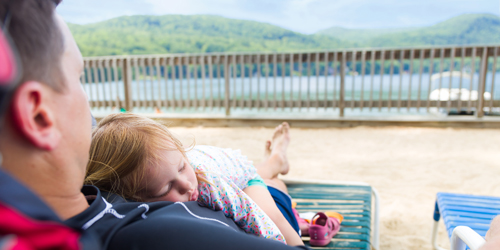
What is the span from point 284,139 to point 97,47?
152 ft

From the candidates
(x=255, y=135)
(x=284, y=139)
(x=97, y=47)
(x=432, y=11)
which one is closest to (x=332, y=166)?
(x=284, y=139)

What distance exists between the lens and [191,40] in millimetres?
50250

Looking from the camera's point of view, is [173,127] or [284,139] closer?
[284,139]

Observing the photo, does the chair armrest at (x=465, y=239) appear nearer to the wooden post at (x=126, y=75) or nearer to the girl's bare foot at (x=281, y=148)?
the girl's bare foot at (x=281, y=148)

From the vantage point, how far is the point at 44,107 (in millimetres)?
466

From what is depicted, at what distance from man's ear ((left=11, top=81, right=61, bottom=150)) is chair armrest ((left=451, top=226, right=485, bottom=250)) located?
1553mm

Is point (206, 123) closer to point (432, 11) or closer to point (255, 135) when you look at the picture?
point (255, 135)

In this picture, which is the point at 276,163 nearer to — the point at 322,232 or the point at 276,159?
the point at 276,159

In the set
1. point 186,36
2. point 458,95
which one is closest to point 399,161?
point 458,95

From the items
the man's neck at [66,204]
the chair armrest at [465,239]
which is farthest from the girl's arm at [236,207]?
the chair armrest at [465,239]

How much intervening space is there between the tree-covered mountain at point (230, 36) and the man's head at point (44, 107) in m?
41.3

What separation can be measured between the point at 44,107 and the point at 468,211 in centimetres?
235

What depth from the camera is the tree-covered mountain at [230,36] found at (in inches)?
1783

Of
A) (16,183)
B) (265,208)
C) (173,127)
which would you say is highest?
(16,183)
